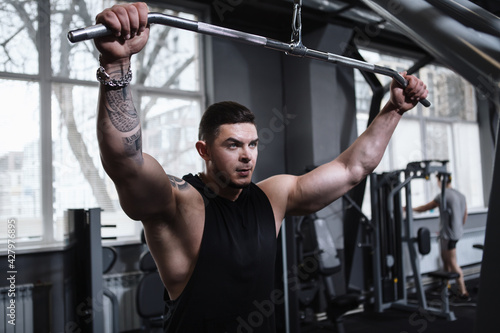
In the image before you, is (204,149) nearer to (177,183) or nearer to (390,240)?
(177,183)

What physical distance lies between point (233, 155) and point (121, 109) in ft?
1.46

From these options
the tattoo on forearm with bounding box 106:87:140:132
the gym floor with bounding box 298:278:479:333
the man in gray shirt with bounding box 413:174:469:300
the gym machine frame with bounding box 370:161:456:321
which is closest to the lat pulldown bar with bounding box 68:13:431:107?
the tattoo on forearm with bounding box 106:87:140:132

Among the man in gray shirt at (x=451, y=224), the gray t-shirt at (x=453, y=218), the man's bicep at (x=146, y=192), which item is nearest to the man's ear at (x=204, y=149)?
the man's bicep at (x=146, y=192)

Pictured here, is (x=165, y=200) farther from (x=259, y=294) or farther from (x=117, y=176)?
(x=259, y=294)

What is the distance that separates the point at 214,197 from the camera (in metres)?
1.31

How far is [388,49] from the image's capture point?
20.4 ft

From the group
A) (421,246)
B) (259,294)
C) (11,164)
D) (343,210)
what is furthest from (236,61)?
(259,294)

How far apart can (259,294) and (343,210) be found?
3965 mm

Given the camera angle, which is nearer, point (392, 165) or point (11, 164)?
point (11, 164)

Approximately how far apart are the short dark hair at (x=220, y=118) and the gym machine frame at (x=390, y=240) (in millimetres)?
3516

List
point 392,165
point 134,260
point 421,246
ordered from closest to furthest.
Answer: point 134,260, point 421,246, point 392,165

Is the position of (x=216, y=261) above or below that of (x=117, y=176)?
below

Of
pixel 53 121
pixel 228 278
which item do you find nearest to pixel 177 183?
pixel 228 278

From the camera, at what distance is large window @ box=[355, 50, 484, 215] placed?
6.09m
